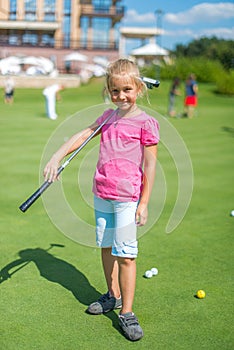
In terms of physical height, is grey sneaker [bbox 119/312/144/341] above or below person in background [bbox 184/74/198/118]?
above

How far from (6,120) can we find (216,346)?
1561cm

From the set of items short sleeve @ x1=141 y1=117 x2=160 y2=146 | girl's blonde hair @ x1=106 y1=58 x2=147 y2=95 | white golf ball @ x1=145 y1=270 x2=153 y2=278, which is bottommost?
white golf ball @ x1=145 y1=270 x2=153 y2=278

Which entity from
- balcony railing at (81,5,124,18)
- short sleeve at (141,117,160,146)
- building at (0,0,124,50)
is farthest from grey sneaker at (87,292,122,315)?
balcony railing at (81,5,124,18)

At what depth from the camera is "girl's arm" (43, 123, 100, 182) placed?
348 cm

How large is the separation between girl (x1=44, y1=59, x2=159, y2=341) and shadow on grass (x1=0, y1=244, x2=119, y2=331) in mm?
458

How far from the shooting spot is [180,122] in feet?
64.6

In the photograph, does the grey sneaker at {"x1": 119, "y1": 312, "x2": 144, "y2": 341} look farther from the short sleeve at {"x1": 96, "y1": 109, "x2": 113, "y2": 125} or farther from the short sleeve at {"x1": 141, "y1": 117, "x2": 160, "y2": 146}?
the short sleeve at {"x1": 96, "y1": 109, "x2": 113, "y2": 125}

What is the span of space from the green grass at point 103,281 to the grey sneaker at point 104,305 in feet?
0.17

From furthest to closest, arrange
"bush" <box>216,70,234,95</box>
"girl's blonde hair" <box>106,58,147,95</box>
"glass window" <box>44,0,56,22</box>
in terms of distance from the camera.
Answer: "glass window" <box>44,0,56,22</box> → "bush" <box>216,70,234,95</box> → "girl's blonde hair" <box>106,58,147,95</box>

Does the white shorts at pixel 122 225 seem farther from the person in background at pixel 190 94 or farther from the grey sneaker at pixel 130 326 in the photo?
the person in background at pixel 190 94

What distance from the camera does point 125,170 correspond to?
138 inches

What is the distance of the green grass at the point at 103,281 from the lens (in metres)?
3.49

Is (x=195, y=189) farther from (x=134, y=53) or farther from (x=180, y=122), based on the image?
(x=134, y=53)

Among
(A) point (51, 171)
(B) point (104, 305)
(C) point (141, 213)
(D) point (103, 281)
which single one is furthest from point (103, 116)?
(D) point (103, 281)
